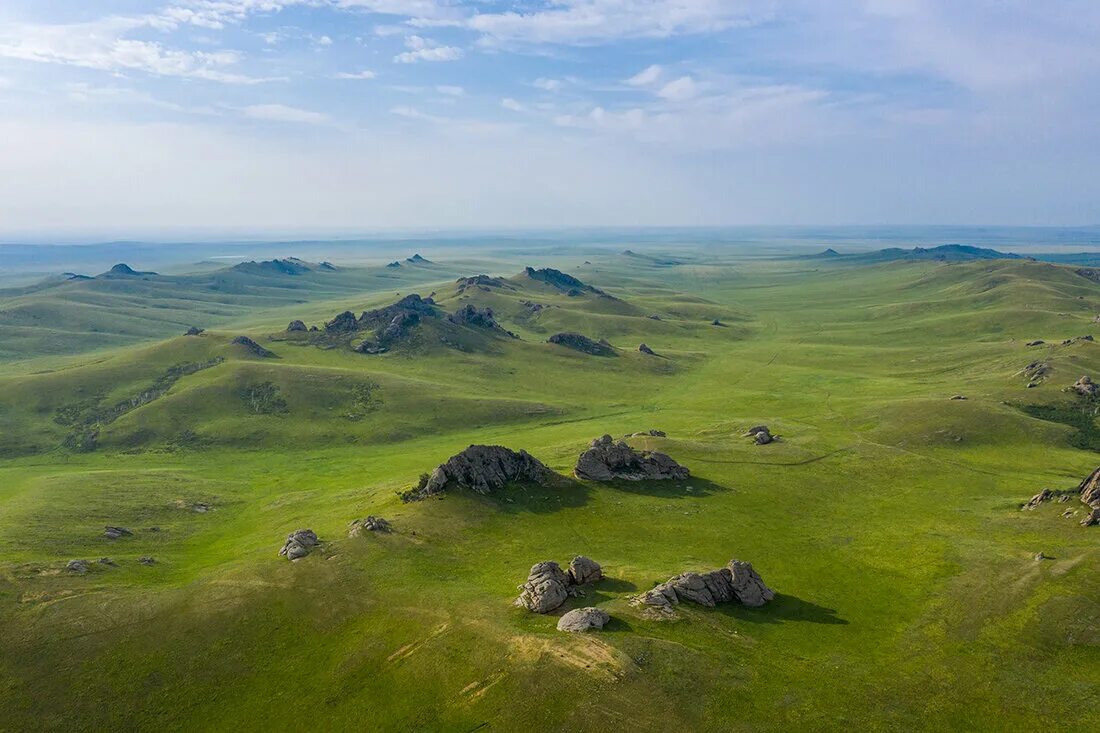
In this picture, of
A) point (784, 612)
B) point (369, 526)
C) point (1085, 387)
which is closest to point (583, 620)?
point (784, 612)

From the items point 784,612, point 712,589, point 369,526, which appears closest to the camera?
point 712,589

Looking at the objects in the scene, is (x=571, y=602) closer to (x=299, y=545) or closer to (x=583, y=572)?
(x=583, y=572)

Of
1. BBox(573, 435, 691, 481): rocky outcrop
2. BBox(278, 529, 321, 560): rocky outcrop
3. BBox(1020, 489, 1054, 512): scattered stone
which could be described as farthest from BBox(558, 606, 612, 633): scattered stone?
BBox(1020, 489, 1054, 512): scattered stone

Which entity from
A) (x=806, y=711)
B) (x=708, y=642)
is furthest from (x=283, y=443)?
(x=806, y=711)

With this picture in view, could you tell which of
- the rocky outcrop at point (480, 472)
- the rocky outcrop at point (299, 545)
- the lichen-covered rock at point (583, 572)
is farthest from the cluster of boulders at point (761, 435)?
the rocky outcrop at point (299, 545)

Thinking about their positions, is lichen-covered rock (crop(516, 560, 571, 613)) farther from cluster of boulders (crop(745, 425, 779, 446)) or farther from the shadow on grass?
cluster of boulders (crop(745, 425, 779, 446))

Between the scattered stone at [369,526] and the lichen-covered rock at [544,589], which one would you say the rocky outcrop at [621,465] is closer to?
the scattered stone at [369,526]

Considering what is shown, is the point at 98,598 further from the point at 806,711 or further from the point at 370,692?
the point at 806,711

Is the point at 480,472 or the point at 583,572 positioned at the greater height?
the point at 480,472
